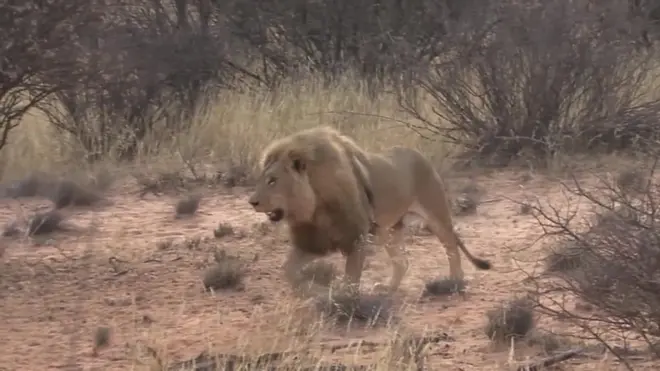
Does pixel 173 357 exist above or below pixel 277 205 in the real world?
below

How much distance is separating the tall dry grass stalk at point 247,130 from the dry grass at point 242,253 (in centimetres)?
1

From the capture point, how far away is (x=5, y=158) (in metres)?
13.7

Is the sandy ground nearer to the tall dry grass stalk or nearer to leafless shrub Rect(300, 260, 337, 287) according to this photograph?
leafless shrub Rect(300, 260, 337, 287)

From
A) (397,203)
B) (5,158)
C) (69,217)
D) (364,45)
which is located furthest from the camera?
(364,45)

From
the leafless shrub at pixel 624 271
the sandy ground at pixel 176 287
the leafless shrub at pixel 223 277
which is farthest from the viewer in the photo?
the leafless shrub at pixel 223 277

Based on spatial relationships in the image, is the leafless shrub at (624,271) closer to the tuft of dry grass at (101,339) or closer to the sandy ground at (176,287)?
the sandy ground at (176,287)

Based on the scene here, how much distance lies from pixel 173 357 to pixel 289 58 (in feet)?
41.3

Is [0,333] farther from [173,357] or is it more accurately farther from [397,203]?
[397,203]

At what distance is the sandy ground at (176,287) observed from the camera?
6434 millimetres

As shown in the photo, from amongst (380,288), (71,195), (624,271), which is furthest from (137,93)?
(624,271)

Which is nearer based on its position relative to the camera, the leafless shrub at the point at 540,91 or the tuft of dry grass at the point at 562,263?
the tuft of dry grass at the point at 562,263

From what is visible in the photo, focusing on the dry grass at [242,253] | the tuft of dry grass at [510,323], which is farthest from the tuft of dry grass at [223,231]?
the tuft of dry grass at [510,323]

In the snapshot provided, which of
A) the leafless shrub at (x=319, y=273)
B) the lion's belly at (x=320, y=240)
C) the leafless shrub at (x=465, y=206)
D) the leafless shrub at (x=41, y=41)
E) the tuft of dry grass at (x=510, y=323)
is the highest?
the leafless shrub at (x=41, y=41)

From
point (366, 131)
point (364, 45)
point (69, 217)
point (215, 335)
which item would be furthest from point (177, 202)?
point (364, 45)
